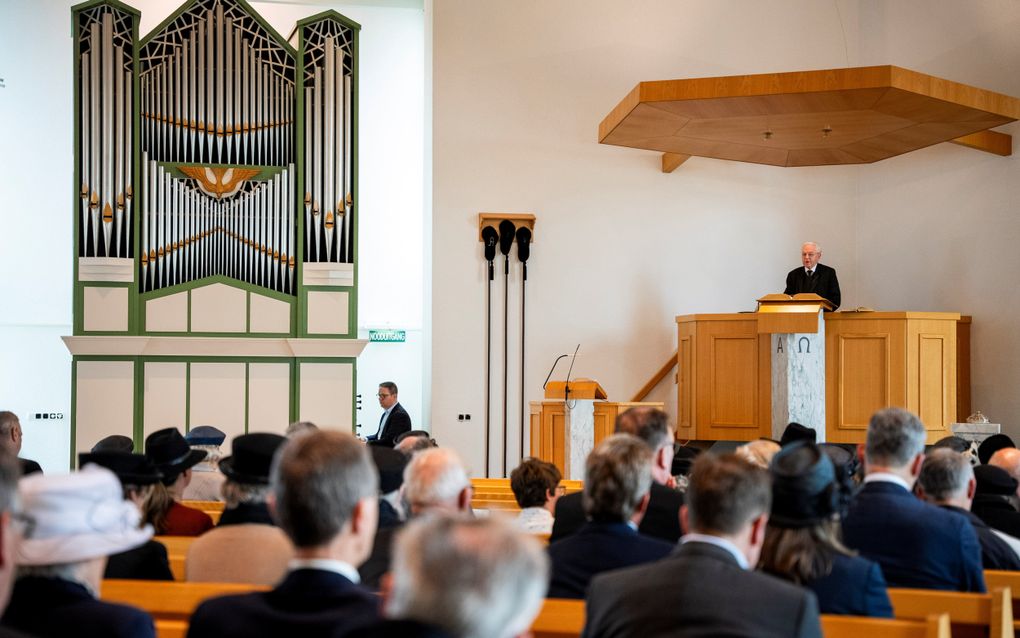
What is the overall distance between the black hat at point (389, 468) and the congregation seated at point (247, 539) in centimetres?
50

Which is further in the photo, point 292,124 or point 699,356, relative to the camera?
point 292,124

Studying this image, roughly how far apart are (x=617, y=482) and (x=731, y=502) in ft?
2.11

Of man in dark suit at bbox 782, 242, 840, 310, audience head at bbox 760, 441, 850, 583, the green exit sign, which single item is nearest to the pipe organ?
the green exit sign

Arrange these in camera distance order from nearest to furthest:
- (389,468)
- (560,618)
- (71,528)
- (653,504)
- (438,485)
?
(71,528)
(560,618)
(438,485)
(653,504)
(389,468)

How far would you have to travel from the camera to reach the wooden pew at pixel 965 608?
3.00 m

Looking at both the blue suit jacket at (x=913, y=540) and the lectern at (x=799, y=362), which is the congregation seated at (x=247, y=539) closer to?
the blue suit jacket at (x=913, y=540)

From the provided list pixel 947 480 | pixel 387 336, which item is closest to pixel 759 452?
pixel 947 480

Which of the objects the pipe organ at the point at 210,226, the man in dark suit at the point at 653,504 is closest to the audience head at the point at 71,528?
the man in dark suit at the point at 653,504

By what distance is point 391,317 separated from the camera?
14820mm

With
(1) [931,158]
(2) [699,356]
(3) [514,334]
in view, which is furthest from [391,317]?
(1) [931,158]

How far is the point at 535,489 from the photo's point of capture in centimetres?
461

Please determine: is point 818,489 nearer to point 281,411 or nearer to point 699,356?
point 699,356

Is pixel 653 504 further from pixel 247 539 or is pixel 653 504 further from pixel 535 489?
pixel 247 539

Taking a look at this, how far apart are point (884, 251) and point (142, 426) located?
7.88 metres
